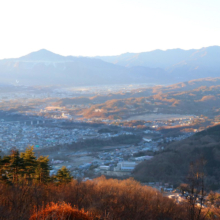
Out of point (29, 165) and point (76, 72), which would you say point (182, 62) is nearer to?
point (76, 72)

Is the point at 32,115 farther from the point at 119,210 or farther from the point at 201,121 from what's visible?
the point at 119,210

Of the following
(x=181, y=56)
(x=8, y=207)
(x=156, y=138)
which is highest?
(x=181, y=56)

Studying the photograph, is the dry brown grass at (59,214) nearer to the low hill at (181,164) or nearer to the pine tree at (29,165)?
the pine tree at (29,165)

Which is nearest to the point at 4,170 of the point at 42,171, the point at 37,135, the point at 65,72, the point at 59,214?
the point at 42,171

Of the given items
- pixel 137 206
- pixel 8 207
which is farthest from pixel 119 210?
pixel 8 207

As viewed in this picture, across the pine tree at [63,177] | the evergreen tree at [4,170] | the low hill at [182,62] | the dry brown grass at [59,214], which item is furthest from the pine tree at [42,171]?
the low hill at [182,62]

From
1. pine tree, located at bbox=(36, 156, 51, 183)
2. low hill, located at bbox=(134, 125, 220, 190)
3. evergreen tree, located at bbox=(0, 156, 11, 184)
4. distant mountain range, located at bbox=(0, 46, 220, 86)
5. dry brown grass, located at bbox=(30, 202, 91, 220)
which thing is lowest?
low hill, located at bbox=(134, 125, 220, 190)

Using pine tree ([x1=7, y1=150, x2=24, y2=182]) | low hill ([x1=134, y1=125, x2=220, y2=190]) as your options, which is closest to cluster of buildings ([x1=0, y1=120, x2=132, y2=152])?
low hill ([x1=134, y1=125, x2=220, y2=190])

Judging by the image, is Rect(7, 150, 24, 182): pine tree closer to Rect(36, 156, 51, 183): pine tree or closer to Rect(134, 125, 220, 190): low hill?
Rect(36, 156, 51, 183): pine tree

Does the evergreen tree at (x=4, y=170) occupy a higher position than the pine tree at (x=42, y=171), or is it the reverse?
the evergreen tree at (x=4, y=170)
